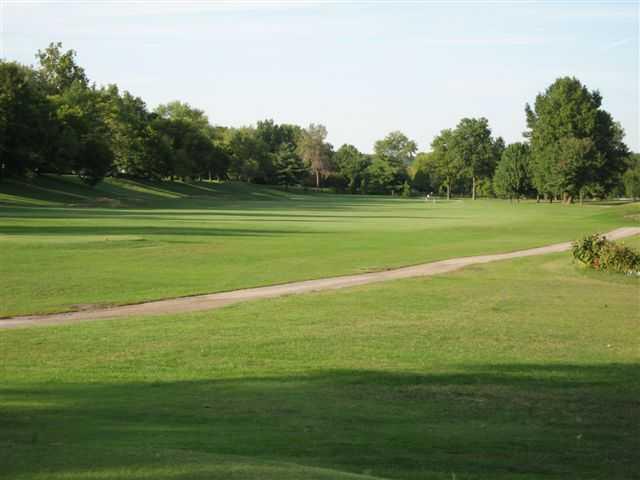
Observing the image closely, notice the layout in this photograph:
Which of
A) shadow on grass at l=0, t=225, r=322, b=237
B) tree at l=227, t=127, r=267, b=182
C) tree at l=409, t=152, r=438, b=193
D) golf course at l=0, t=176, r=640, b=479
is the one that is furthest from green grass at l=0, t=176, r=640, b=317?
tree at l=409, t=152, r=438, b=193

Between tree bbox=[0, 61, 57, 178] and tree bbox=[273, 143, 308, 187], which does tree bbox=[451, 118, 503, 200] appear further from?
tree bbox=[0, 61, 57, 178]

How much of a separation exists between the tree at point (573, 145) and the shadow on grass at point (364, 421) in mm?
113524

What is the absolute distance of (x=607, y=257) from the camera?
31.4 m

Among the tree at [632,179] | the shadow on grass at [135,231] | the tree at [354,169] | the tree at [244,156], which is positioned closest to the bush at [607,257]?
the shadow on grass at [135,231]

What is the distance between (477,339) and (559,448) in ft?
24.0

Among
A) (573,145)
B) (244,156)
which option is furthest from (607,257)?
(244,156)

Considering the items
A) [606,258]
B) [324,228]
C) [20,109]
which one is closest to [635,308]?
[606,258]

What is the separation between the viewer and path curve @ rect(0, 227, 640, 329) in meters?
19.2

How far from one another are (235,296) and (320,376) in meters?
10.7

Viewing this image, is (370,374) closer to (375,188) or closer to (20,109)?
(20,109)

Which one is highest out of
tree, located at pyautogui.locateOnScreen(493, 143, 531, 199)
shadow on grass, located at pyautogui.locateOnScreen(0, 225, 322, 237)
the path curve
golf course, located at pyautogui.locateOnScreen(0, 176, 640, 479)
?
tree, located at pyautogui.locateOnScreen(493, 143, 531, 199)

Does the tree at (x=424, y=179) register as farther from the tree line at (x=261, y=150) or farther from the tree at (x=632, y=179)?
the tree at (x=632, y=179)

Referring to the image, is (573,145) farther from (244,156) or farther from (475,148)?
(244,156)

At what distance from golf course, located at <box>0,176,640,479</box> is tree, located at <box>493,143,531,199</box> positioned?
386 ft
